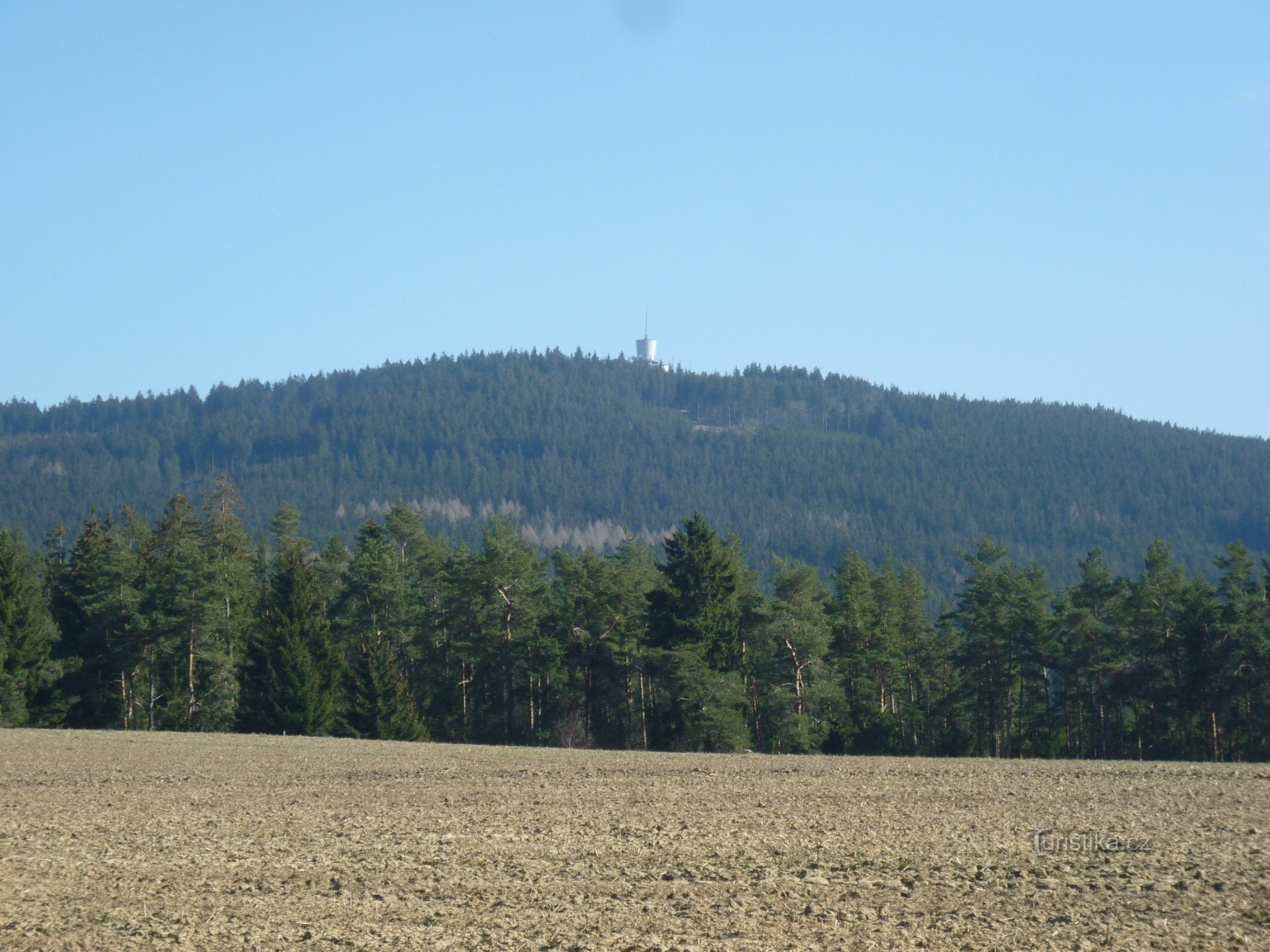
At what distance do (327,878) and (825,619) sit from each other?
46.2 meters

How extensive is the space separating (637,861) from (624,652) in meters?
37.2

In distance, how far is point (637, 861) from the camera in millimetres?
19375

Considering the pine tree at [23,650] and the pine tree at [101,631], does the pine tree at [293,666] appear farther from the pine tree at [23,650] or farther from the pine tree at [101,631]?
the pine tree at [23,650]

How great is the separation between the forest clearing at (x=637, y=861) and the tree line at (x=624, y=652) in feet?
72.4

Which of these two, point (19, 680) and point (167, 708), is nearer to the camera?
point (19, 680)

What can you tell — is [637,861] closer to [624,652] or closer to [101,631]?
[624,652]

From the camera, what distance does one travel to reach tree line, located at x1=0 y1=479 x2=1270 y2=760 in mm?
54688

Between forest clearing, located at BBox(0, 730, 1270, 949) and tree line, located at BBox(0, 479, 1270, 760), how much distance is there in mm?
22054

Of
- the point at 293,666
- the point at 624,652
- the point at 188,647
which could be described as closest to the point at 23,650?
the point at 188,647

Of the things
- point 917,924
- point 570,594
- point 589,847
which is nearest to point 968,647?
point 570,594

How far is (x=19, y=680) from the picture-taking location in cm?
5656

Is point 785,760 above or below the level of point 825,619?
below

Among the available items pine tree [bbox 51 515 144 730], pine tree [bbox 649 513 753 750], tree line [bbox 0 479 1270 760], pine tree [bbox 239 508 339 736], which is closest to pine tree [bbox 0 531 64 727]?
tree line [bbox 0 479 1270 760]

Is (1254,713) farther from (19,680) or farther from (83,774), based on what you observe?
(19,680)
